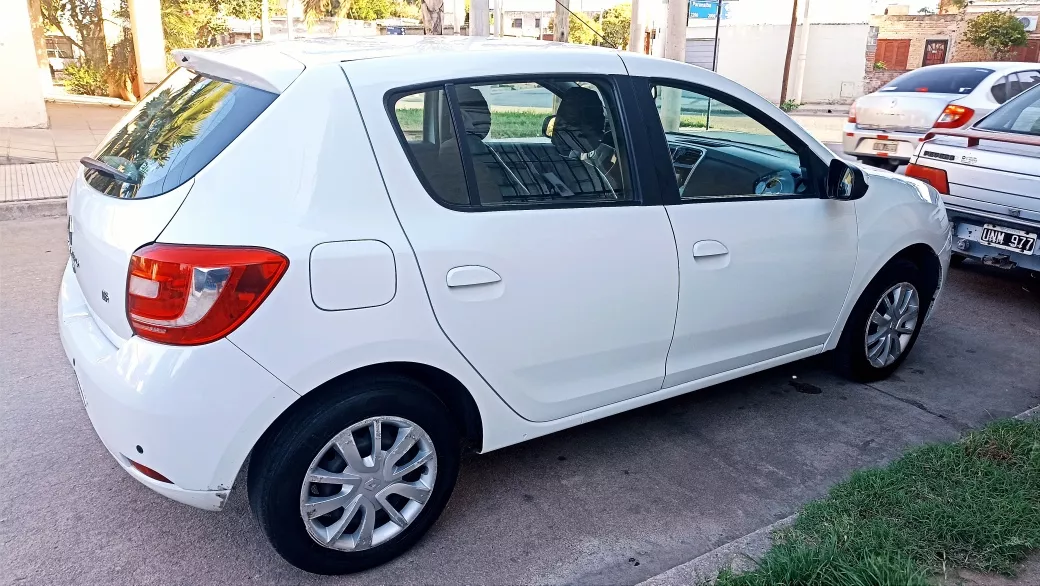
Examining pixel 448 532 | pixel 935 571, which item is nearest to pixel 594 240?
pixel 448 532

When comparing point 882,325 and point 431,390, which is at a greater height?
point 431,390

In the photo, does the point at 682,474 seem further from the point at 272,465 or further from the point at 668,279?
the point at 272,465

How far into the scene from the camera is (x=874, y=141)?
11078mm

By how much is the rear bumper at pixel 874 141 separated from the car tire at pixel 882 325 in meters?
6.82

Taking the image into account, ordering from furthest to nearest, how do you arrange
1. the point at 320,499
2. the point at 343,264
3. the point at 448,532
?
1. the point at 448,532
2. the point at 320,499
3. the point at 343,264

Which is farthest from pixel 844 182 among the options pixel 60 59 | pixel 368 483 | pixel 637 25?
pixel 60 59

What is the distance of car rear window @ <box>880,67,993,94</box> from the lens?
35.3 ft

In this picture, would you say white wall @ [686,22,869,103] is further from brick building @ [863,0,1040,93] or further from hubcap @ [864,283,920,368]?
hubcap @ [864,283,920,368]

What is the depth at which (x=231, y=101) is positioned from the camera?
2604 mm

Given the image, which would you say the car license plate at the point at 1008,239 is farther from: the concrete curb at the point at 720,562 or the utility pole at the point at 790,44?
the utility pole at the point at 790,44

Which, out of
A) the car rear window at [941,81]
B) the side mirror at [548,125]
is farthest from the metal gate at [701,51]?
the side mirror at [548,125]

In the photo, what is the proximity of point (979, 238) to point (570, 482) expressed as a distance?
3902mm

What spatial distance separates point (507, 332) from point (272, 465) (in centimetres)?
89

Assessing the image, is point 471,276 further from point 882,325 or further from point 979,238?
point 979,238
